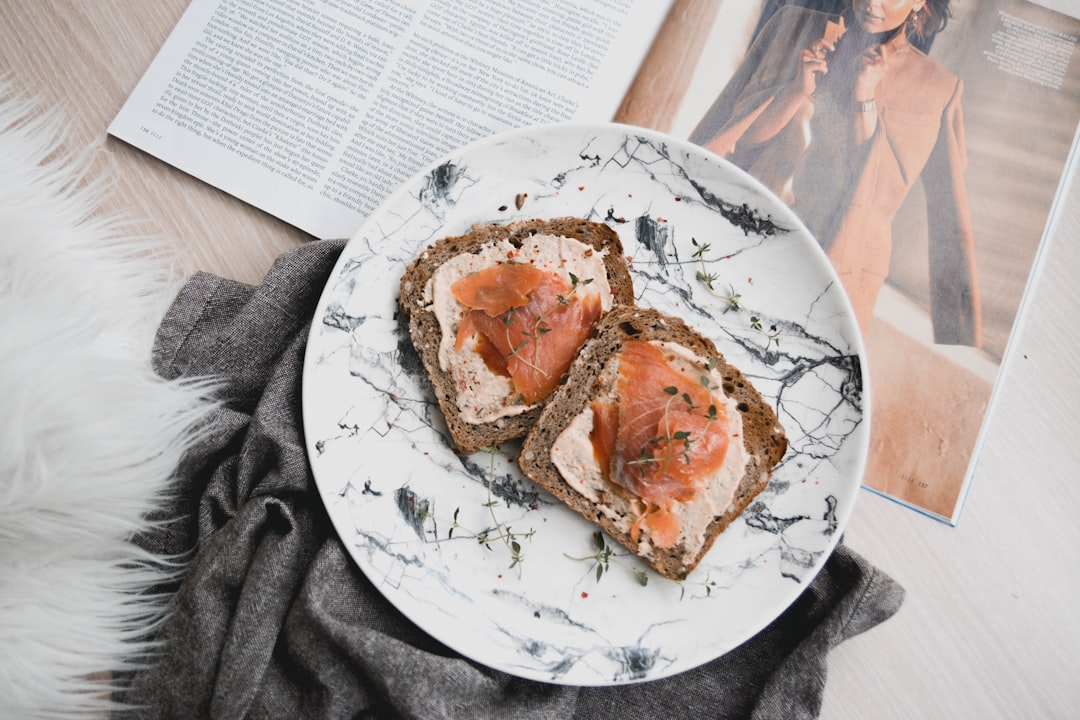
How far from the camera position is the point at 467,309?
1.72 meters

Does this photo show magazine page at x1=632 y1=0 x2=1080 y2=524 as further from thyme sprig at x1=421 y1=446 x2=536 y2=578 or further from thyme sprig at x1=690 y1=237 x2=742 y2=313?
thyme sprig at x1=421 y1=446 x2=536 y2=578

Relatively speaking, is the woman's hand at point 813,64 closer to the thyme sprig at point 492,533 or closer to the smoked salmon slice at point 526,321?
the smoked salmon slice at point 526,321

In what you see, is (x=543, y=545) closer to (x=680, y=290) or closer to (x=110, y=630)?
(x=680, y=290)

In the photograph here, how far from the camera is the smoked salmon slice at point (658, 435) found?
5.27 ft

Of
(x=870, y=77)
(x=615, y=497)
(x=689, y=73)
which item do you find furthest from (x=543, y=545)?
(x=870, y=77)

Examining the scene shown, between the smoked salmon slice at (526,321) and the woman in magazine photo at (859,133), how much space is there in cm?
72

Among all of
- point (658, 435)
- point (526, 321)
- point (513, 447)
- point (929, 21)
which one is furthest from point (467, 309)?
point (929, 21)

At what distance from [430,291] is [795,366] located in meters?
0.95

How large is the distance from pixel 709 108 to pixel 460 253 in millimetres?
882

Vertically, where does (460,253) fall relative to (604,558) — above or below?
above

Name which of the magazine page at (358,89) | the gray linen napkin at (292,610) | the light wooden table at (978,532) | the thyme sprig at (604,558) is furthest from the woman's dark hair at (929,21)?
the thyme sprig at (604,558)

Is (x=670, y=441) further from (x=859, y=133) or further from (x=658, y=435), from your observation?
(x=859, y=133)

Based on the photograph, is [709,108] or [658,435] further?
[709,108]

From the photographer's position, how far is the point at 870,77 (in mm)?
2035
